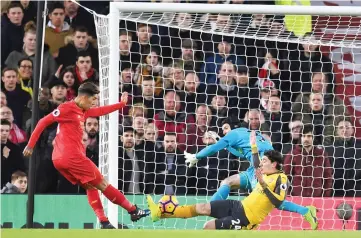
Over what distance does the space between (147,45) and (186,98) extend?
2.96 feet

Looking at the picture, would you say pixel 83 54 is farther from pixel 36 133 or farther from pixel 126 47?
pixel 36 133

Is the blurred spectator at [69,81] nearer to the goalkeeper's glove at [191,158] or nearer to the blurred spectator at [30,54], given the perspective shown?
the blurred spectator at [30,54]

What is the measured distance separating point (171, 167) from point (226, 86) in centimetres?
119

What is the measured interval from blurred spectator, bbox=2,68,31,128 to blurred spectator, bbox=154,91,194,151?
5.02 ft

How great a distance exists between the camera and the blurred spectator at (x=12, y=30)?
14.1 m

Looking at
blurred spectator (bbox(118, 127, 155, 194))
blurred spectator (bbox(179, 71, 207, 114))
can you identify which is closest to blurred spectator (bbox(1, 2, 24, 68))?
blurred spectator (bbox(118, 127, 155, 194))

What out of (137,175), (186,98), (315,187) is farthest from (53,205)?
(315,187)

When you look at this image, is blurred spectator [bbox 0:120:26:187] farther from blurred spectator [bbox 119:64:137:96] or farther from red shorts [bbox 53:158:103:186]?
red shorts [bbox 53:158:103:186]

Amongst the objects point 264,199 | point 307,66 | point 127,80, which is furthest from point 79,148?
point 307,66

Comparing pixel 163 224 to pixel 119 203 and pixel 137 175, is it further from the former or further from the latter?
pixel 119 203

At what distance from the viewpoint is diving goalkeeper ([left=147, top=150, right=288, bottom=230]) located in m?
11.2

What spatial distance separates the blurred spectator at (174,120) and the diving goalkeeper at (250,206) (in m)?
2.07

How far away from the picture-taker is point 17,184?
42.5 ft

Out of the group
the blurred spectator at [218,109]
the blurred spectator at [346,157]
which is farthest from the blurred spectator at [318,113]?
the blurred spectator at [218,109]
